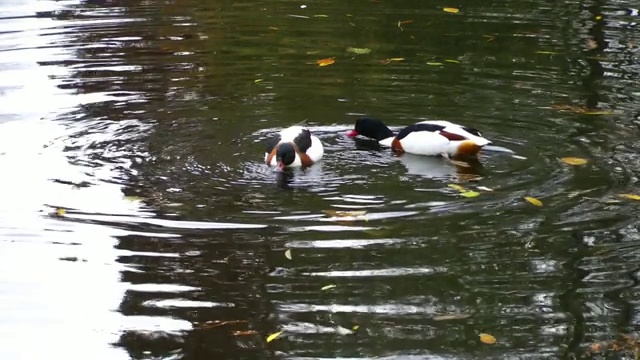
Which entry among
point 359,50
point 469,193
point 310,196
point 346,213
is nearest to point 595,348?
point 346,213

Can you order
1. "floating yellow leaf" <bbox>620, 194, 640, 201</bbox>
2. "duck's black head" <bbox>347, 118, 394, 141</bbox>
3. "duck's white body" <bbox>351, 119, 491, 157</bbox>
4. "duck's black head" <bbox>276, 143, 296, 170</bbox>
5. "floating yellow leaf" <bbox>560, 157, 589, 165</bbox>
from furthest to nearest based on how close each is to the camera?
→ 1. "duck's black head" <bbox>347, 118, 394, 141</bbox>
2. "duck's white body" <bbox>351, 119, 491, 157</bbox>
3. "floating yellow leaf" <bbox>560, 157, 589, 165</bbox>
4. "duck's black head" <bbox>276, 143, 296, 170</bbox>
5. "floating yellow leaf" <bbox>620, 194, 640, 201</bbox>

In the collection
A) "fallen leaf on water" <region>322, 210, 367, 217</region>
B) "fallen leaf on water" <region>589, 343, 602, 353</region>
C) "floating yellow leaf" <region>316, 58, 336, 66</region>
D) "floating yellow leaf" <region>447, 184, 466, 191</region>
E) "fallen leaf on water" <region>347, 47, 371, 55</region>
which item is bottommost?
"fallen leaf on water" <region>589, 343, 602, 353</region>

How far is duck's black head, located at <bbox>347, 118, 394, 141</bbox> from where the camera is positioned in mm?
9891

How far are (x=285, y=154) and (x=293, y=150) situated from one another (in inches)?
3.0

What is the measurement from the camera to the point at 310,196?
8.44m

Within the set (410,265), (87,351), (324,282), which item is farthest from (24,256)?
Result: (410,265)

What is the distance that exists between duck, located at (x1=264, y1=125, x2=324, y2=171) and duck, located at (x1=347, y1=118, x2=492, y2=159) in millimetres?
639

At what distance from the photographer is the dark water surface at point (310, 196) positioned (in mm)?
6270

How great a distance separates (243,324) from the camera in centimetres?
627

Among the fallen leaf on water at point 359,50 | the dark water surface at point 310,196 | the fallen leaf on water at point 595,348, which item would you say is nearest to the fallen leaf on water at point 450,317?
the dark water surface at point 310,196

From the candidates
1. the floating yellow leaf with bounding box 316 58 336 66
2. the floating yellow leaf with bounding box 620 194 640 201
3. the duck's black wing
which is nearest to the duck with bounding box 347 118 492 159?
the duck's black wing

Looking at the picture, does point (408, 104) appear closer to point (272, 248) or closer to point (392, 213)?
point (392, 213)

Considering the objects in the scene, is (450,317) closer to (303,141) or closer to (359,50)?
(303,141)

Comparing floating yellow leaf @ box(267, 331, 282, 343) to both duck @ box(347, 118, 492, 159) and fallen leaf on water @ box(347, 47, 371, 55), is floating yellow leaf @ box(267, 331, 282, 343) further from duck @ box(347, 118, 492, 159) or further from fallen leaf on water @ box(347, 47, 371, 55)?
fallen leaf on water @ box(347, 47, 371, 55)
